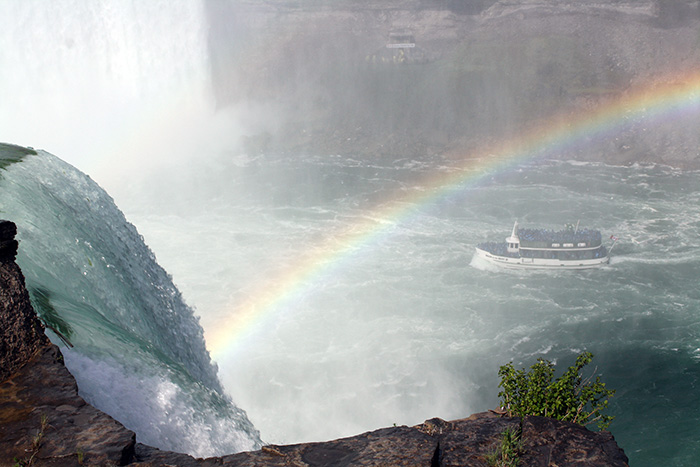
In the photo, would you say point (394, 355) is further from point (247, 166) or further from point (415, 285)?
point (247, 166)

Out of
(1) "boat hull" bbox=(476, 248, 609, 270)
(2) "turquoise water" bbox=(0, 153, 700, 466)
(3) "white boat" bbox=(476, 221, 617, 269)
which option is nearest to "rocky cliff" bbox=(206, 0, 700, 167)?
(2) "turquoise water" bbox=(0, 153, 700, 466)

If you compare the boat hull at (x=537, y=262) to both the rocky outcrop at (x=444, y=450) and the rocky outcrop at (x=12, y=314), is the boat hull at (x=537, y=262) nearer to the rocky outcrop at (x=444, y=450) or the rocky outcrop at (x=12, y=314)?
the rocky outcrop at (x=444, y=450)

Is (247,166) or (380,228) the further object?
(247,166)

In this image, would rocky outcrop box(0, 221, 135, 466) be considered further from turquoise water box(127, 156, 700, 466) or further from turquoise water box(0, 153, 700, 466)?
turquoise water box(127, 156, 700, 466)

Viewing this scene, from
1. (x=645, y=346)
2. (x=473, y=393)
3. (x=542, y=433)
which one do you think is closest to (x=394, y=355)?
(x=473, y=393)

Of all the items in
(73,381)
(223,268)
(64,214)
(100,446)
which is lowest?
(100,446)

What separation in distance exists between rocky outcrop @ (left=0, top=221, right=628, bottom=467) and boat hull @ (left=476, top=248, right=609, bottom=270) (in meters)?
37.1

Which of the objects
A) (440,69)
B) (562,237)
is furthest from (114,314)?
(440,69)

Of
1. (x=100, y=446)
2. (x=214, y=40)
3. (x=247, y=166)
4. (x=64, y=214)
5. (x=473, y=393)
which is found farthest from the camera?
(x=214, y=40)

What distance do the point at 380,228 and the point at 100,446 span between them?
155ft

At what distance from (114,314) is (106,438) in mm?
7371

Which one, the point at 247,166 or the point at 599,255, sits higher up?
the point at 247,166

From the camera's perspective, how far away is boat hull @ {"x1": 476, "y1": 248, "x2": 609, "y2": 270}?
4491 cm

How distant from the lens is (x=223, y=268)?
4441 centimetres
